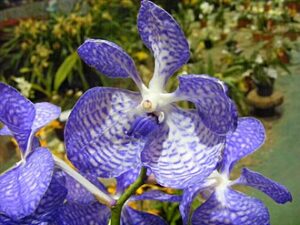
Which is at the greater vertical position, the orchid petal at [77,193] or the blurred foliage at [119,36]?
the orchid petal at [77,193]

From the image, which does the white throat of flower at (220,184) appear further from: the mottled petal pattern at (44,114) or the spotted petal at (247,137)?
the mottled petal pattern at (44,114)

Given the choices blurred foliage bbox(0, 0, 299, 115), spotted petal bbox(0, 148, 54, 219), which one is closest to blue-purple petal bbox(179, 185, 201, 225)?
spotted petal bbox(0, 148, 54, 219)

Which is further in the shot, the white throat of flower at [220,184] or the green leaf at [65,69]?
the green leaf at [65,69]

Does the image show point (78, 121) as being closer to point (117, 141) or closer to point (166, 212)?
point (117, 141)

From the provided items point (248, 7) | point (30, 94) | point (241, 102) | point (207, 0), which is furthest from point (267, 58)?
point (30, 94)

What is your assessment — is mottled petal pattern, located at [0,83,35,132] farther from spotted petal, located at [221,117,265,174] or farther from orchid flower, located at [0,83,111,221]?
spotted petal, located at [221,117,265,174]

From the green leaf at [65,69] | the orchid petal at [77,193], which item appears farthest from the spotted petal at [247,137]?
the green leaf at [65,69]
